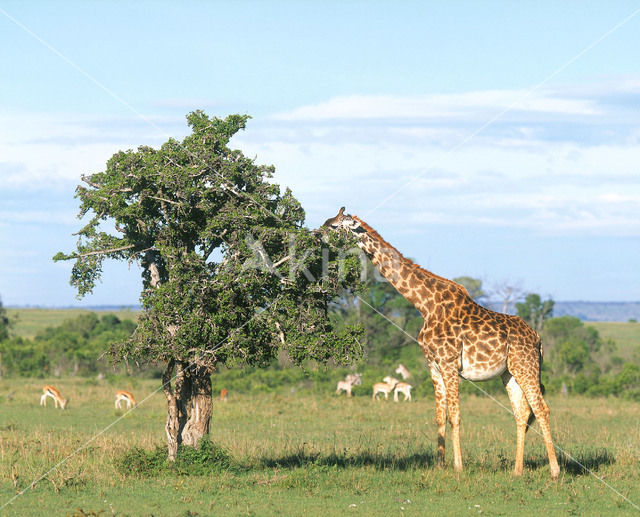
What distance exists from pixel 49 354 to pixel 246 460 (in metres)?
40.0

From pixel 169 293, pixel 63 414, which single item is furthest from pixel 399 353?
pixel 169 293

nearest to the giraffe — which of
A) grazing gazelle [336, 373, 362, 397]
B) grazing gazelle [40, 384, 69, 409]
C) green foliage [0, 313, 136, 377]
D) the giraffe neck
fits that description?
the giraffe neck

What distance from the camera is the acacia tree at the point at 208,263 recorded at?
14680 mm

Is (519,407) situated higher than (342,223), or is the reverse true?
(342,223)

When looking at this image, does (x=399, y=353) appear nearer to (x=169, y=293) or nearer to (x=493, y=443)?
(x=493, y=443)

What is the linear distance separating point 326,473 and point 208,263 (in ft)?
15.0

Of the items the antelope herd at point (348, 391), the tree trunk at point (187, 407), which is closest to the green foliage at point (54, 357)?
the antelope herd at point (348, 391)

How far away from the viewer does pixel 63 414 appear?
95.3 ft

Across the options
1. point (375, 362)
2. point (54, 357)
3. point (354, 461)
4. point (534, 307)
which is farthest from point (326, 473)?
point (534, 307)

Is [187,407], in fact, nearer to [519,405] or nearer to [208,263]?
[208,263]

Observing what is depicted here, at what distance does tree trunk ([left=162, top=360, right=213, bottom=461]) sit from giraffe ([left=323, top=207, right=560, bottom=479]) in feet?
13.1

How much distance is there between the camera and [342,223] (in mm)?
15656

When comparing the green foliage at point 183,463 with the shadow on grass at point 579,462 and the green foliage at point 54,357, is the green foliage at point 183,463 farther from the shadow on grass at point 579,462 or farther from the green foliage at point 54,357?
the green foliage at point 54,357

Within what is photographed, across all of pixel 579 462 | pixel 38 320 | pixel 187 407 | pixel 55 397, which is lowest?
pixel 55 397
